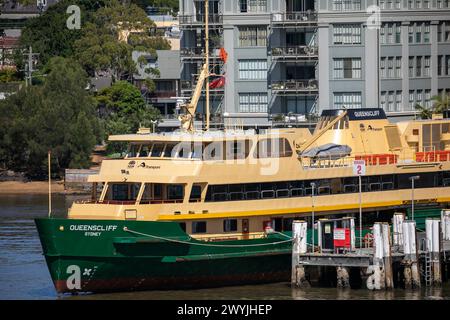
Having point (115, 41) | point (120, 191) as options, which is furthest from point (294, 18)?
point (120, 191)

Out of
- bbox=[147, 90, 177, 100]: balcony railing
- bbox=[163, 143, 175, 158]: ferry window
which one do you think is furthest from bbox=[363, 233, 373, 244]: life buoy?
bbox=[147, 90, 177, 100]: balcony railing

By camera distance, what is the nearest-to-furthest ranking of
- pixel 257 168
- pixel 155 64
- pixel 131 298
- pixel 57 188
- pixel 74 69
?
pixel 131 298 < pixel 257 168 < pixel 57 188 < pixel 74 69 < pixel 155 64

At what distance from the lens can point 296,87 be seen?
101062mm

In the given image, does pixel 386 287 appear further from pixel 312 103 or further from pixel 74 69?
pixel 74 69

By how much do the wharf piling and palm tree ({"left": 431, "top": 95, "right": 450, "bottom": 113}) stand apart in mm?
36667

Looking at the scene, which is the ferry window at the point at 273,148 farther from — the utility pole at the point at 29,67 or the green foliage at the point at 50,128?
the utility pole at the point at 29,67

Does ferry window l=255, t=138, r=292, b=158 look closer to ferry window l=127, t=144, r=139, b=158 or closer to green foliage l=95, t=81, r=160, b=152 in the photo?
ferry window l=127, t=144, r=139, b=158

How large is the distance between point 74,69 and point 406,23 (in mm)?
23952

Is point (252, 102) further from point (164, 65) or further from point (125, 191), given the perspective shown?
point (125, 191)

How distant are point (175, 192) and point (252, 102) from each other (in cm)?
4187

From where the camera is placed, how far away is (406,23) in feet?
334

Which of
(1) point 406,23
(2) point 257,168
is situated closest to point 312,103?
(1) point 406,23

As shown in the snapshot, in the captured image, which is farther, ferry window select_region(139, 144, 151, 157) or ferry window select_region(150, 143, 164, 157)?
ferry window select_region(139, 144, 151, 157)

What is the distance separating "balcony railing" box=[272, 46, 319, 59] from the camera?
101 m
